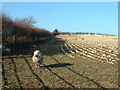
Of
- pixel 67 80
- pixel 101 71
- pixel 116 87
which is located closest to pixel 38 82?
pixel 67 80

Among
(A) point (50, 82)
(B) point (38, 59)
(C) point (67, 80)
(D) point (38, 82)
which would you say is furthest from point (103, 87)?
(B) point (38, 59)

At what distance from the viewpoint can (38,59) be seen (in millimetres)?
14359

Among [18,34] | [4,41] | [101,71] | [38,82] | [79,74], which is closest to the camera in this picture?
[38,82]

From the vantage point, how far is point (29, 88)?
8.93 meters

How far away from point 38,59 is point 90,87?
245 inches

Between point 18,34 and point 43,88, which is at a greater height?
point 18,34

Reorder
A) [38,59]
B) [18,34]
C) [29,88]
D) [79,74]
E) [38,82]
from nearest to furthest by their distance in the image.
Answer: [29,88]
[38,82]
[79,74]
[38,59]
[18,34]

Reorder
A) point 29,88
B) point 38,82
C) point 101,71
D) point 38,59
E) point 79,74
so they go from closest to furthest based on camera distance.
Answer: point 29,88, point 38,82, point 79,74, point 101,71, point 38,59

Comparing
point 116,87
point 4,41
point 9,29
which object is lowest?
point 116,87

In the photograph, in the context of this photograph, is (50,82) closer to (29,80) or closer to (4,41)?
(29,80)

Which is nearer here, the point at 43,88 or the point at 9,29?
the point at 43,88

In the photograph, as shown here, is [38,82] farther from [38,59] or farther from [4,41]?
[4,41]

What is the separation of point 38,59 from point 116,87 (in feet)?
22.8

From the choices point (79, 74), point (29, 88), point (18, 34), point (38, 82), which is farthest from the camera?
point (18, 34)
